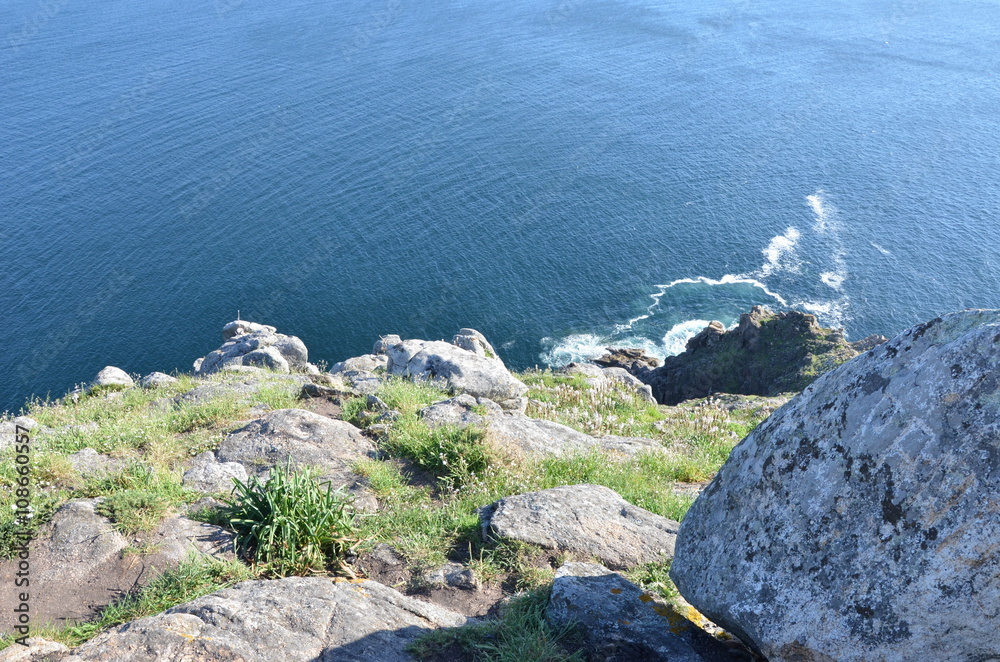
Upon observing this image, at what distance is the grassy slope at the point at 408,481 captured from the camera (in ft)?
28.3

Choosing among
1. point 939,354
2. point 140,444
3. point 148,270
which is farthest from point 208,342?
point 939,354

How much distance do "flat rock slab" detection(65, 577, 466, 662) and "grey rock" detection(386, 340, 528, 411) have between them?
1251cm

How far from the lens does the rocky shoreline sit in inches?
251

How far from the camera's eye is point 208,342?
82.1 meters

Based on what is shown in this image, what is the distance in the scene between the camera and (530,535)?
10383 mm

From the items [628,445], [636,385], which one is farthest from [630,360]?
[628,445]

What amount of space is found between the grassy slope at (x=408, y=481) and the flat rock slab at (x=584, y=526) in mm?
276

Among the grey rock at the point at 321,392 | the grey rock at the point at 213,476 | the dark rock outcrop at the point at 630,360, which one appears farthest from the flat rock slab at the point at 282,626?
the dark rock outcrop at the point at 630,360

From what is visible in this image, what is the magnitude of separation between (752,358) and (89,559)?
68740 mm

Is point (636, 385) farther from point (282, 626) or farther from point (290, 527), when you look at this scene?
point (282, 626)

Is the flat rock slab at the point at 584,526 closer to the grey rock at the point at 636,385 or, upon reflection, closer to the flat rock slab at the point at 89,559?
the flat rock slab at the point at 89,559

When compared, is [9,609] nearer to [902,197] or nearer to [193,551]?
[193,551]

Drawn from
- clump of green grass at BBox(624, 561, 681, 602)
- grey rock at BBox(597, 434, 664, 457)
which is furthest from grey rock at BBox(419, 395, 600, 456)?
clump of green grass at BBox(624, 561, 681, 602)

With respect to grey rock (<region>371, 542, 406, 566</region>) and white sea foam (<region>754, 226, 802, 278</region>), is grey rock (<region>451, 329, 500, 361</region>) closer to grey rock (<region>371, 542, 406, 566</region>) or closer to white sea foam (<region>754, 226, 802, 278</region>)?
grey rock (<region>371, 542, 406, 566</region>)
